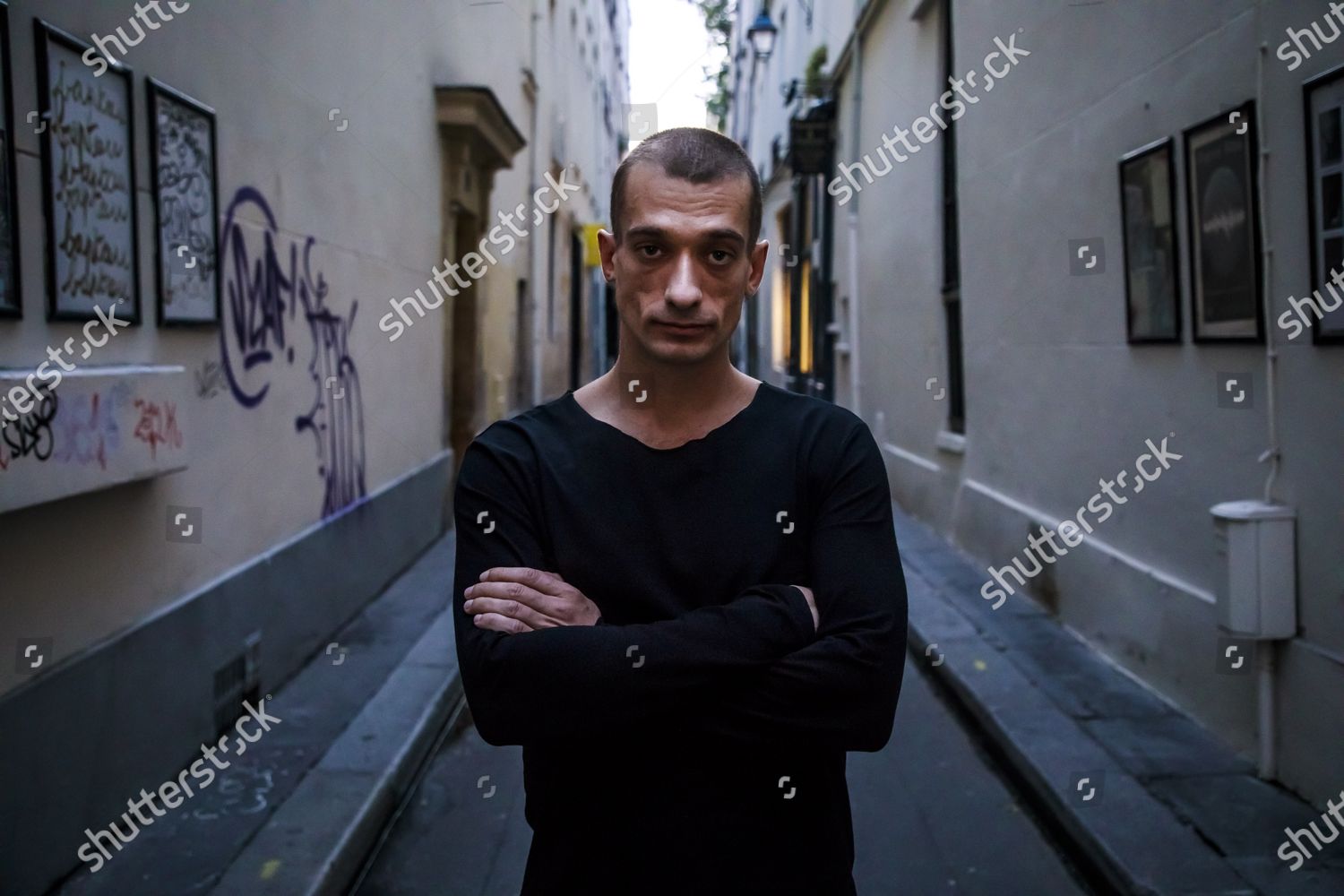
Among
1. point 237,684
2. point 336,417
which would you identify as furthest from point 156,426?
point 336,417

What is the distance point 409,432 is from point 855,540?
7817mm

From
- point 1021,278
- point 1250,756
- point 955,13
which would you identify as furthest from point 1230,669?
point 955,13

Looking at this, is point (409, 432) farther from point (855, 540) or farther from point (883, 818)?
point (855, 540)

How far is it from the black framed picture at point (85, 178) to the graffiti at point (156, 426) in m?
0.35

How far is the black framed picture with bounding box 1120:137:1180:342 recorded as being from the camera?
5395 mm

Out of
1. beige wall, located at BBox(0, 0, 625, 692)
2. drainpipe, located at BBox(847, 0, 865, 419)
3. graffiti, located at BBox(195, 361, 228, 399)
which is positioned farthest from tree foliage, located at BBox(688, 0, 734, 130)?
graffiti, located at BBox(195, 361, 228, 399)

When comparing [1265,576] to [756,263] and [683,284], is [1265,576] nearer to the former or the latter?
[756,263]

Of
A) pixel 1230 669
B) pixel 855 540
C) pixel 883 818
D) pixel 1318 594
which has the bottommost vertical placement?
pixel 883 818

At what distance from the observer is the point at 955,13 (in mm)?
9391

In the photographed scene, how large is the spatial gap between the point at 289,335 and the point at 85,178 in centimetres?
245

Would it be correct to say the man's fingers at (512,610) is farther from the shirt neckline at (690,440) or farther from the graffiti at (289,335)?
the graffiti at (289,335)

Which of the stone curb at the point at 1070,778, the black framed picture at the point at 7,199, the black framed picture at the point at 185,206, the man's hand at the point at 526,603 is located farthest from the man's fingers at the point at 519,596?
the black framed picture at the point at 185,206

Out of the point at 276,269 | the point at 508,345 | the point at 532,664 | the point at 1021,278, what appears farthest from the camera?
the point at 508,345

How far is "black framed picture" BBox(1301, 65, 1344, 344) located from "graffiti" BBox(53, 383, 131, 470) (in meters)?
4.01
